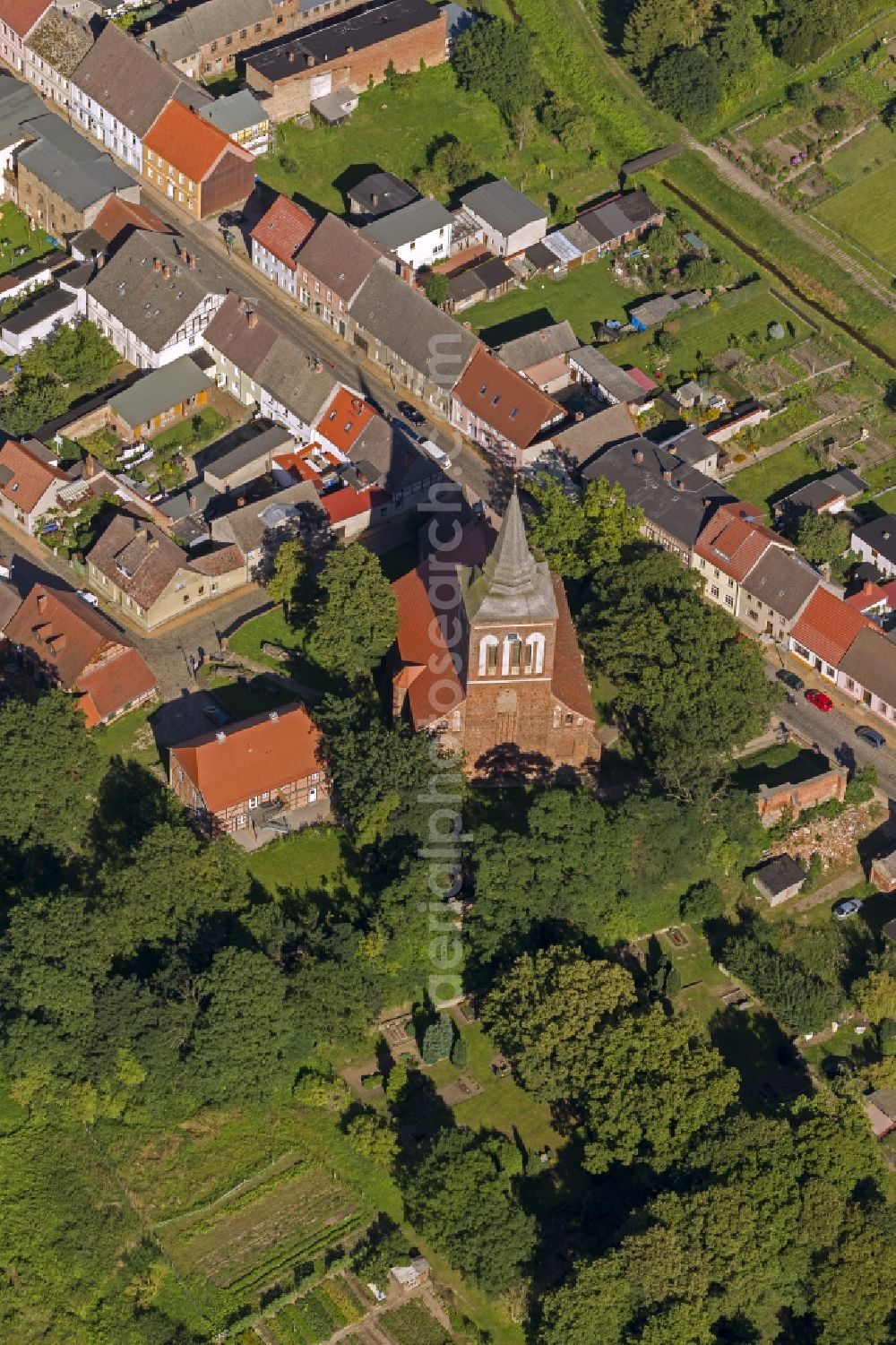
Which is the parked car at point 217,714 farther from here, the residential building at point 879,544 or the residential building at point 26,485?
the residential building at point 879,544

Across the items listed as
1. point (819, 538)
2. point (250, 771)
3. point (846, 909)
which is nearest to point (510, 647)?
point (250, 771)

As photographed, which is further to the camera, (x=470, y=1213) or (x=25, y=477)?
(x=25, y=477)

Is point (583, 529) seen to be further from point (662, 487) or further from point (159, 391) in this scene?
point (159, 391)

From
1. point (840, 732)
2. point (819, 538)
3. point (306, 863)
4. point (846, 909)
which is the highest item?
point (819, 538)

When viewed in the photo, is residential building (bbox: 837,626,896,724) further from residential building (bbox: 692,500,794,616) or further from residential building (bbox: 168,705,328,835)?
residential building (bbox: 168,705,328,835)

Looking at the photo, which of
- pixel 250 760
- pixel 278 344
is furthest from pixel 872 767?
pixel 278 344

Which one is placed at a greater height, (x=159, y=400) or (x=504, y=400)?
(x=159, y=400)

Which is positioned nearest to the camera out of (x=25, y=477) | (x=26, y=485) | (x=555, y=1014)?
(x=555, y=1014)

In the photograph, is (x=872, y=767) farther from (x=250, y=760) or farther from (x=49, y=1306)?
(x=49, y=1306)
